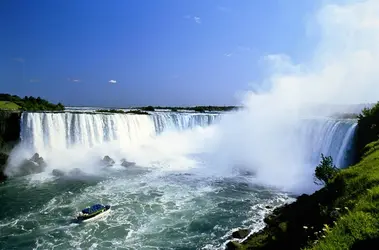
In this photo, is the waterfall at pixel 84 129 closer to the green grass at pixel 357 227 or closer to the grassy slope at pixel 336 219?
the grassy slope at pixel 336 219

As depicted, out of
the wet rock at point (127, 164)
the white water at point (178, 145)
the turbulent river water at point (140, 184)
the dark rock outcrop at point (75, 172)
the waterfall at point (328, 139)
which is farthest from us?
the wet rock at point (127, 164)

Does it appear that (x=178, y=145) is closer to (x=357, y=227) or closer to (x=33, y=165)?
(x=33, y=165)

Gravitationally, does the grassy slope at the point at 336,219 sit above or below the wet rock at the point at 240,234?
above

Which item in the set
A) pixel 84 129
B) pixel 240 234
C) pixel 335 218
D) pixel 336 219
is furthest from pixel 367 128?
pixel 84 129

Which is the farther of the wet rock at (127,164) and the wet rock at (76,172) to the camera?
the wet rock at (127,164)

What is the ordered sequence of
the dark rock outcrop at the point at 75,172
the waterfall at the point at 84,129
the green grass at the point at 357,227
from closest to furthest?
1. the green grass at the point at 357,227
2. the dark rock outcrop at the point at 75,172
3. the waterfall at the point at 84,129

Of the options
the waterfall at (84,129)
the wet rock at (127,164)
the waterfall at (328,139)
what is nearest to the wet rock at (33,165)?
the waterfall at (84,129)

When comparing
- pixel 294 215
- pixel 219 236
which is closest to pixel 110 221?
pixel 219 236
